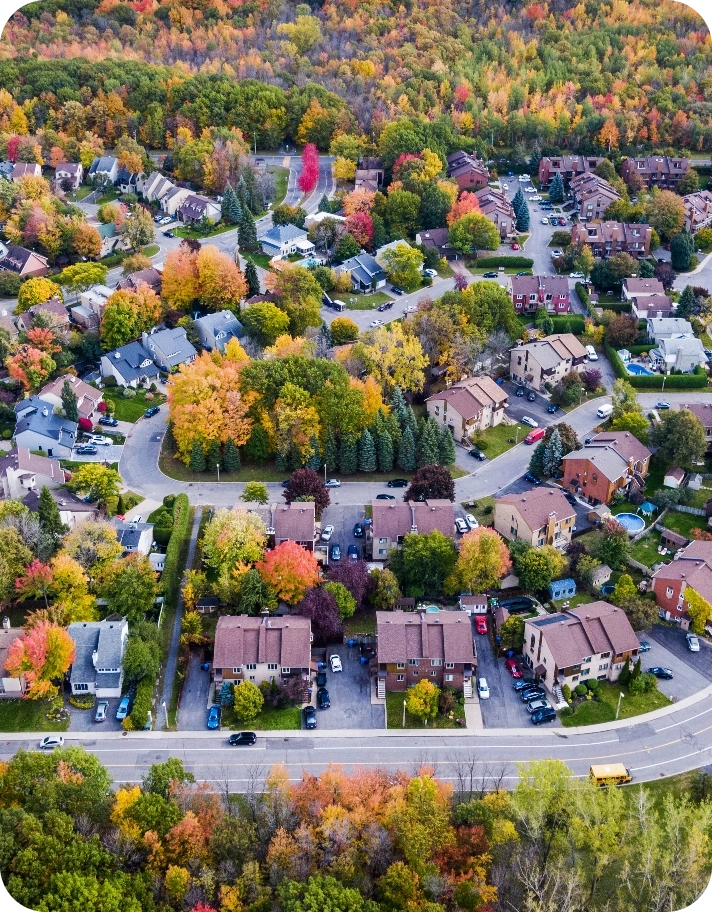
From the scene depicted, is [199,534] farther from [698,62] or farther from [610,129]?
[698,62]

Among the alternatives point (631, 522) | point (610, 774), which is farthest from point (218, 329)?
point (610, 774)

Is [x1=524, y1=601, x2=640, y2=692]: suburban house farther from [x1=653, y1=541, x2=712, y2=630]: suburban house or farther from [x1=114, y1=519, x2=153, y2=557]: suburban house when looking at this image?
[x1=114, y1=519, x2=153, y2=557]: suburban house

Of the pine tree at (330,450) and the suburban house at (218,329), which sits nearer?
the pine tree at (330,450)

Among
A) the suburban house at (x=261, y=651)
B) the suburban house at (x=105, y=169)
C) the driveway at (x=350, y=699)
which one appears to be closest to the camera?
the driveway at (x=350, y=699)

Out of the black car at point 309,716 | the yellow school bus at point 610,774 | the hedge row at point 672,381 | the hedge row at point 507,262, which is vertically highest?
the yellow school bus at point 610,774

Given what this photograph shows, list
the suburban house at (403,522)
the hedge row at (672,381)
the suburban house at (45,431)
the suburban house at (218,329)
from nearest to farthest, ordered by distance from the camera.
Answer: the suburban house at (403,522) < the suburban house at (45,431) < the hedge row at (672,381) < the suburban house at (218,329)

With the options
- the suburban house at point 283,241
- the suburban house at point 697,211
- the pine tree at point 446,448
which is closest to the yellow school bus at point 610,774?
the pine tree at point 446,448

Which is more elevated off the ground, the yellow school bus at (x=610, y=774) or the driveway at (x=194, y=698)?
the yellow school bus at (x=610, y=774)

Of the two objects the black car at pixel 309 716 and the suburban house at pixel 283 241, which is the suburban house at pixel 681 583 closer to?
the black car at pixel 309 716

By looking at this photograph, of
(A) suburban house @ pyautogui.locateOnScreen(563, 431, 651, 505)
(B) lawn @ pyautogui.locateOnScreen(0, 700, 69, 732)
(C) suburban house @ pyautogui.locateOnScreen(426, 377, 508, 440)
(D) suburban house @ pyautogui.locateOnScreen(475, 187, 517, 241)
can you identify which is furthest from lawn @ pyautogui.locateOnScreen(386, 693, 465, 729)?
(D) suburban house @ pyautogui.locateOnScreen(475, 187, 517, 241)
